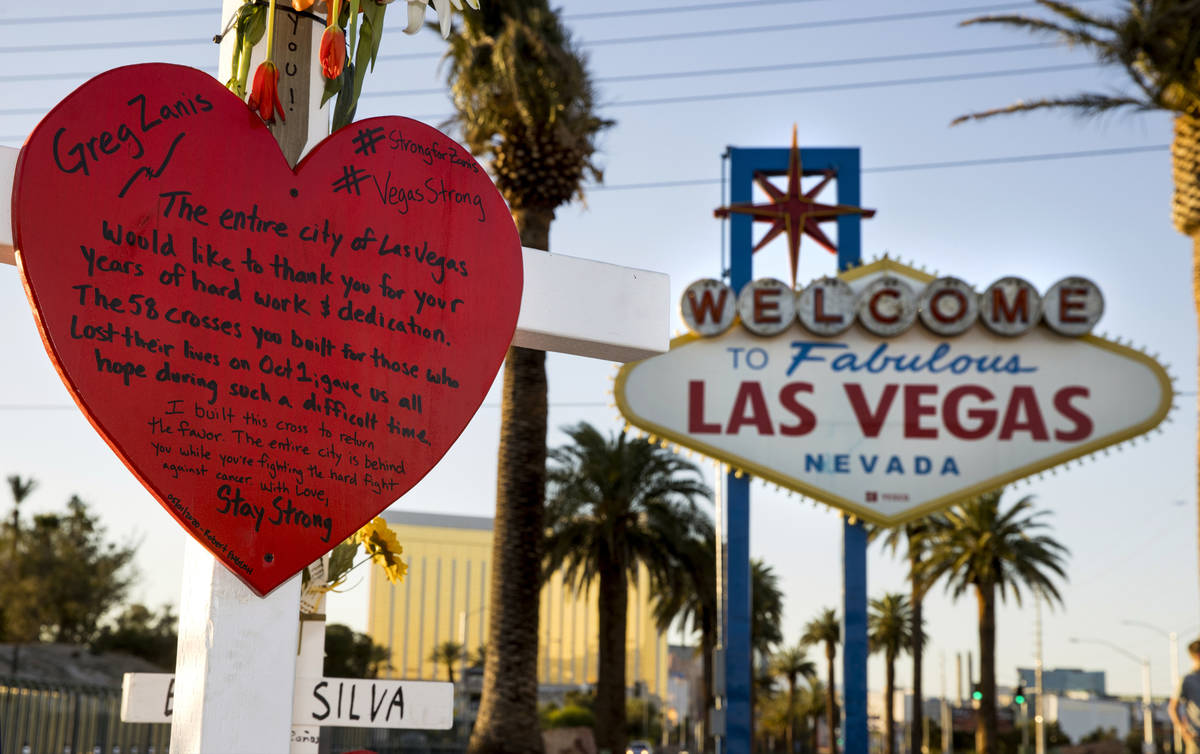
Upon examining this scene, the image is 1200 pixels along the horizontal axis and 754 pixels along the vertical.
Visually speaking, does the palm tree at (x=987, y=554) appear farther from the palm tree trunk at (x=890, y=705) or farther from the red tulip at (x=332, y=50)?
the red tulip at (x=332, y=50)

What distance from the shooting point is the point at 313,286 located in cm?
253

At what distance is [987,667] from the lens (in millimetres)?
32844

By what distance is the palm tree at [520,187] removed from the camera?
1662 centimetres

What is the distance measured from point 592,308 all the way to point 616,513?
82.4ft

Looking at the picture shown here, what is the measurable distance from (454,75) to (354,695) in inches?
646

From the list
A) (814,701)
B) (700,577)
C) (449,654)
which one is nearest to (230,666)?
(700,577)

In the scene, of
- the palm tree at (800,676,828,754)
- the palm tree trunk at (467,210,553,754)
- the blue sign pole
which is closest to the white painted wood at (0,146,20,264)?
the palm tree trunk at (467,210,553,754)

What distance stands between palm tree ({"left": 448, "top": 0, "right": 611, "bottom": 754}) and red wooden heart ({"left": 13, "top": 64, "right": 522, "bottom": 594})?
13.1 metres

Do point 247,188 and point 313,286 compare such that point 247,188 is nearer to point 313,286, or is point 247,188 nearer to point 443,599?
point 313,286

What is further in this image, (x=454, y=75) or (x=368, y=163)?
(x=454, y=75)

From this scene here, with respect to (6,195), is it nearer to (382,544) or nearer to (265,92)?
(265,92)

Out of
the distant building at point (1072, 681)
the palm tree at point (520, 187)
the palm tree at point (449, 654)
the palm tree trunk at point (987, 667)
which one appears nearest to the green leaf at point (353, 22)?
the palm tree at point (520, 187)

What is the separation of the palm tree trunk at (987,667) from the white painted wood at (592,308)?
32.0 metres

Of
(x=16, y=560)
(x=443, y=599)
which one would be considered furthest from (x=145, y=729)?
(x=443, y=599)
